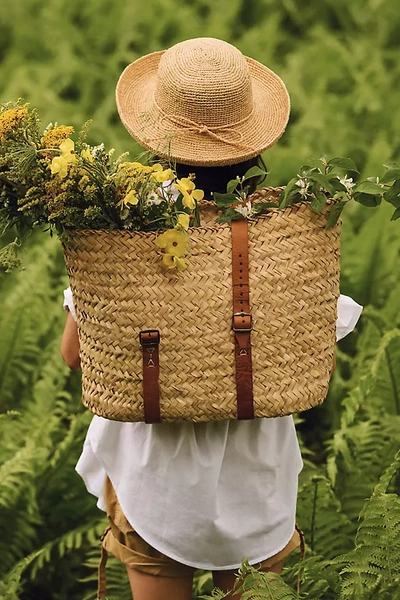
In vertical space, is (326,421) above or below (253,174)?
below

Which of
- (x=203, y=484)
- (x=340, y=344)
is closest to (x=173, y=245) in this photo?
(x=203, y=484)

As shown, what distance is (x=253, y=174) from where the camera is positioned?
2.14 m

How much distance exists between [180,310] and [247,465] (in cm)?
50

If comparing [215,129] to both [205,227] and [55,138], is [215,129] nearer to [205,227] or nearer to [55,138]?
[205,227]

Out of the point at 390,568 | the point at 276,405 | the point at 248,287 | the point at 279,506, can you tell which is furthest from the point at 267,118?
the point at 390,568

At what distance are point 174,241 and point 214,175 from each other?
0.35 m

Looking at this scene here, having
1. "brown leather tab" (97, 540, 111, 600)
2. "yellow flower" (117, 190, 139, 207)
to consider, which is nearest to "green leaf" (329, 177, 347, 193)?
"yellow flower" (117, 190, 139, 207)

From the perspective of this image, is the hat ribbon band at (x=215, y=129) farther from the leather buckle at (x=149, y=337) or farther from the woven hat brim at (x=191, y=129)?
the leather buckle at (x=149, y=337)

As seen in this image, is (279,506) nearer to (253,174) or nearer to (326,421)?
(253,174)

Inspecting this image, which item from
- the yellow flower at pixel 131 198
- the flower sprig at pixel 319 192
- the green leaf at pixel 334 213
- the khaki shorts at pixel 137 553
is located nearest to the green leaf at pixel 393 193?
the flower sprig at pixel 319 192

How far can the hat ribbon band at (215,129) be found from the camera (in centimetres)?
229

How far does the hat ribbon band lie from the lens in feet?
7.53

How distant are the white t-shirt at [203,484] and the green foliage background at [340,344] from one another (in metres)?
0.16

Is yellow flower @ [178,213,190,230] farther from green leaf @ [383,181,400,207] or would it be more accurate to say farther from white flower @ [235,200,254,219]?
green leaf @ [383,181,400,207]
